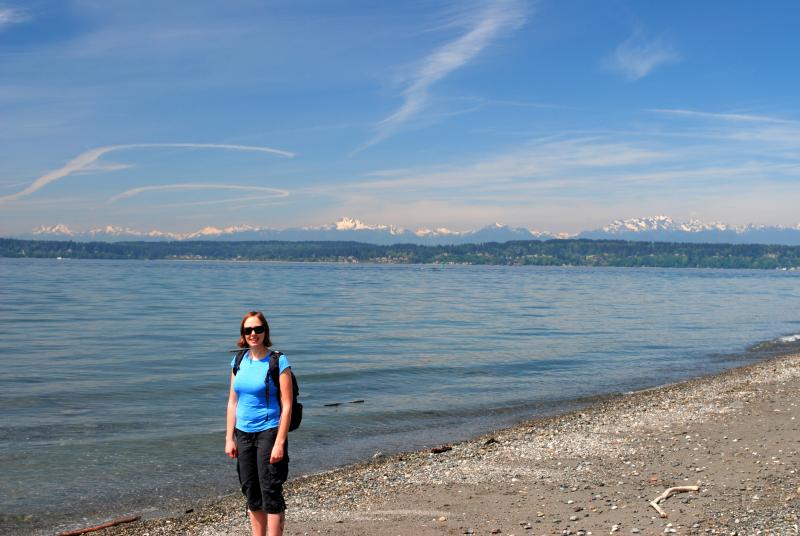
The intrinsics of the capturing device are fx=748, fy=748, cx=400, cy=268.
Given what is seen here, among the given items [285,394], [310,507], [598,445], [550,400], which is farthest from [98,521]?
[550,400]

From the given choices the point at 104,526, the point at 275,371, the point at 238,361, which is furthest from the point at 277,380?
the point at 104,526

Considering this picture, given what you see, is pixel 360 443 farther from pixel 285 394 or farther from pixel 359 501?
pixel 285 394

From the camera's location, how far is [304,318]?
50969mm

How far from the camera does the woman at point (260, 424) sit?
720 centimetres

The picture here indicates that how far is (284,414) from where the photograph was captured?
23.7 ft

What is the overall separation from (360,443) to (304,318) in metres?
35.1

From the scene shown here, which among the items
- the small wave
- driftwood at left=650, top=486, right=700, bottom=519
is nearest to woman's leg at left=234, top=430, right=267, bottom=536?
driftwood at left=650, top=486, right=700, bottom=519

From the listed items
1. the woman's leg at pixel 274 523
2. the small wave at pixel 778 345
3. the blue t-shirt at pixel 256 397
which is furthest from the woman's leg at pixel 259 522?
the small wave at pixel 778 345

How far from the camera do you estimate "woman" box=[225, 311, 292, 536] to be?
720 cm

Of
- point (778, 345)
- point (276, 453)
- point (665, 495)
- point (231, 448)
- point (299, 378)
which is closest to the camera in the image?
point (276, 453)

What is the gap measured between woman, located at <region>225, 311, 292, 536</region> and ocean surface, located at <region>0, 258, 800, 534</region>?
199 inches

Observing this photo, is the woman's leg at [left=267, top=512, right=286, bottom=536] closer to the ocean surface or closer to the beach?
the beach

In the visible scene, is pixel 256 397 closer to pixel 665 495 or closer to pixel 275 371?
pixel 275 371

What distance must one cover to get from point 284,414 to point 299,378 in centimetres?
1847
